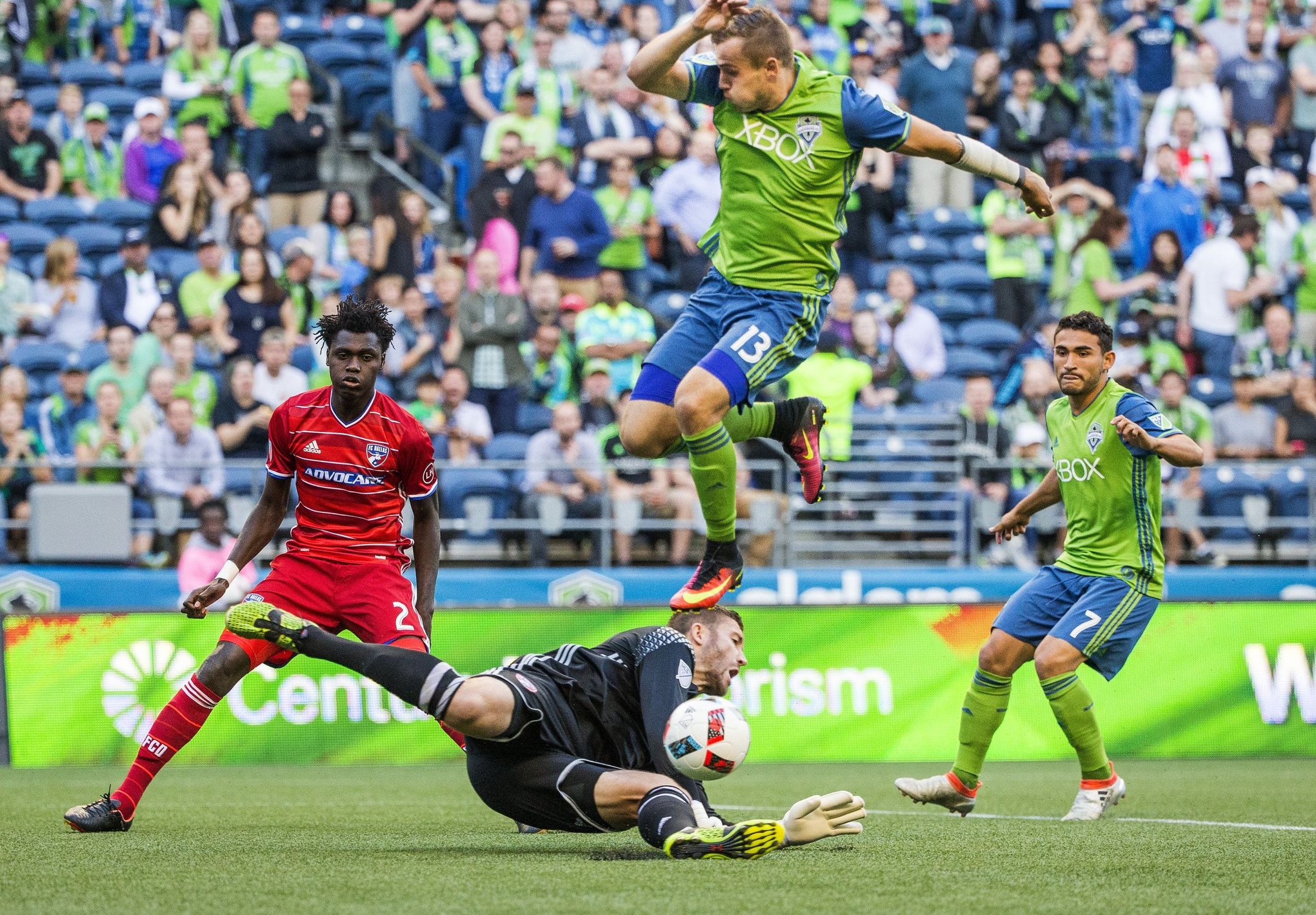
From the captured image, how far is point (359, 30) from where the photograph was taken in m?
18.6

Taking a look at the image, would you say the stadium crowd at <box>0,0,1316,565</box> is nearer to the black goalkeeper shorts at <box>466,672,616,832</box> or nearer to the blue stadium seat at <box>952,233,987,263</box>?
the blue stadium seat at <box>952,233,987,263</box>

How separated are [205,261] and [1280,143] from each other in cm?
1166

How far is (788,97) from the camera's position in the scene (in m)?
7.00

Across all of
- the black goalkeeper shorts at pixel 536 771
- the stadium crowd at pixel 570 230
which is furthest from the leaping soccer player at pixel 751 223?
the stadium crowd at pixel 570 230

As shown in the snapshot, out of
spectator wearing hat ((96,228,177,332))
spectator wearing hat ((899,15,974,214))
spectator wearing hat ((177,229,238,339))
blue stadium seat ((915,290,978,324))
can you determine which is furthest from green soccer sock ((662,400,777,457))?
spectator wearing hat ((899,15,974,214))

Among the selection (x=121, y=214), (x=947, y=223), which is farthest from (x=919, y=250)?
(x=121, y=214)

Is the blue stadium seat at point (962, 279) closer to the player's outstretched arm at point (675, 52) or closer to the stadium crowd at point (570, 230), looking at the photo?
the stadium crowd at point (570, 230)

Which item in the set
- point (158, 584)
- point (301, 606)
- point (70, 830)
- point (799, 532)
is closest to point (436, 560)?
point (301, 606)

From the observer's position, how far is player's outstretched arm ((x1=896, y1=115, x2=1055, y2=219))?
6.82 m

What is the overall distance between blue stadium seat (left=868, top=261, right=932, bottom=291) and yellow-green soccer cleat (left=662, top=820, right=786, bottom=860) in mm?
11690

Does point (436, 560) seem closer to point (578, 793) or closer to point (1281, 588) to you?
point (578, 793)

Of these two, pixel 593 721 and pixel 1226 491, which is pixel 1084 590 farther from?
pixel 1226 491

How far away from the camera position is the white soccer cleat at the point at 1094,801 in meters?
7.74

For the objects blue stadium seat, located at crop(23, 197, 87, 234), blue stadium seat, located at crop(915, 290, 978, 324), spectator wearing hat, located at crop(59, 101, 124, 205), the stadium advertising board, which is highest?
spectator wearing hat, located at crop(59, 101, 124, 205)
